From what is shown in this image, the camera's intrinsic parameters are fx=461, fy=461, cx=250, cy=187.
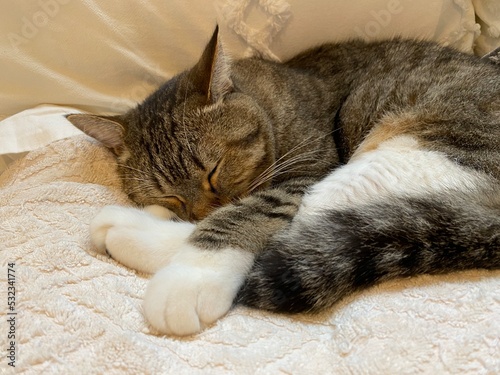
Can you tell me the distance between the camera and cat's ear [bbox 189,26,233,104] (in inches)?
49.6

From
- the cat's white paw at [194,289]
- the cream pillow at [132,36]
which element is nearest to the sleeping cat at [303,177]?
the cat's white paw at [194,289]

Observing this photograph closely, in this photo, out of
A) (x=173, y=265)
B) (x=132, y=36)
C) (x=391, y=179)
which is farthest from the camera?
(x=132, y=36)

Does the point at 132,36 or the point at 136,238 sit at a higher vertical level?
the point at 132,36

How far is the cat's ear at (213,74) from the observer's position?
126cm

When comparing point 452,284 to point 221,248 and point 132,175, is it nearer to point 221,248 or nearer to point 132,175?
point 221,248

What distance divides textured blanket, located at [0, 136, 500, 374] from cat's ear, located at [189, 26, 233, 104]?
559 mm

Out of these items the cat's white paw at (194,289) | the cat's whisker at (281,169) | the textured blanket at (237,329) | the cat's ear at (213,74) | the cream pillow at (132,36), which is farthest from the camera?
the cream pillow at (132,36)

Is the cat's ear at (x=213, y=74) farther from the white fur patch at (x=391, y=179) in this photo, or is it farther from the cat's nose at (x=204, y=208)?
the white fur patch at (x=391, y=179)

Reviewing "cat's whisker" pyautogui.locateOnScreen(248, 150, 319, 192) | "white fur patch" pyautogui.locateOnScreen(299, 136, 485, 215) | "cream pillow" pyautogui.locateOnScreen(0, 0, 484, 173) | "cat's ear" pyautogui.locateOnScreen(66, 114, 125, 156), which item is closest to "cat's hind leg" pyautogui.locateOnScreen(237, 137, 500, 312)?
"white fur patch" pyautogui.locateOnScreen(299, 136, 485, 215)

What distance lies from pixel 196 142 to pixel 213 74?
7.9 inches

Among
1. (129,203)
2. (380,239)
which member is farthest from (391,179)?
(129,203)

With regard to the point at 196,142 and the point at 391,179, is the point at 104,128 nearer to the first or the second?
the point at 196,142

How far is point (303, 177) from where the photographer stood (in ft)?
4.72

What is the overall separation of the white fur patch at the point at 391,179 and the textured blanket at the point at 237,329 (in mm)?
253
